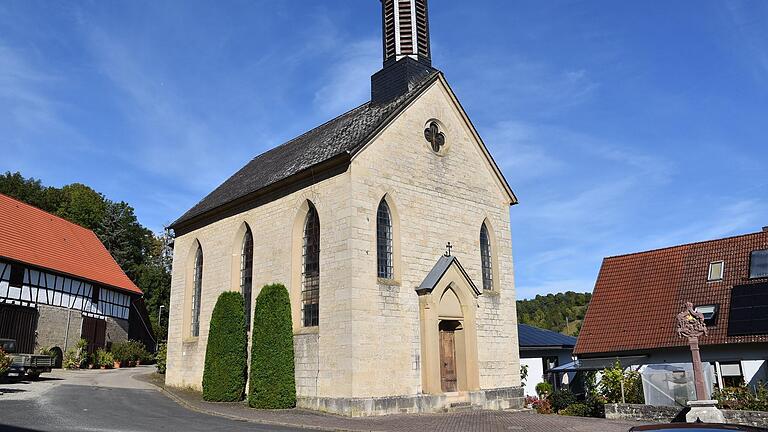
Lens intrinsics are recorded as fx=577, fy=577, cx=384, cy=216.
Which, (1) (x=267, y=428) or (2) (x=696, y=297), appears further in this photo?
(2) (x=696, y=297)

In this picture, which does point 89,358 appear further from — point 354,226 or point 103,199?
point 103,199

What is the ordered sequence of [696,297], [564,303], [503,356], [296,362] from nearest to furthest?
[296,362] → [503,356] → [696,297] → [564,303]

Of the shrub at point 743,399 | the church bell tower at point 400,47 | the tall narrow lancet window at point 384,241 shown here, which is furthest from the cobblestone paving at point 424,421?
the church bell tower at point 400,47

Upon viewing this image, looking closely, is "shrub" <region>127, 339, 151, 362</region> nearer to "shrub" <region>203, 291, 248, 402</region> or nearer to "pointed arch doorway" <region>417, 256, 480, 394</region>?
"shrub" <region>203, 291, 248, 402</region>

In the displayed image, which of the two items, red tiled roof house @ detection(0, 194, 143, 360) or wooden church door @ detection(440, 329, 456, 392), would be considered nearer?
wooden church door @ detection(440, 329, 456, 392)

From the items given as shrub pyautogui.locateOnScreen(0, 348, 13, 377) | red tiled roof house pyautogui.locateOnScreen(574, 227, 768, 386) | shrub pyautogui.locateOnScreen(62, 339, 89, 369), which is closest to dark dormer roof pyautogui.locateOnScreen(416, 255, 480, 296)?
red tiled roof house pyautogui.locateOnScreen(574, 227, 768, 386)

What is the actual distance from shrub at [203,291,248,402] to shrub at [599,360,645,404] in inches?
462

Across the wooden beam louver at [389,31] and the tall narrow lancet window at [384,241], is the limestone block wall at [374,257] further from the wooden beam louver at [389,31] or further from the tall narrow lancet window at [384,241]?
the wooden beam louver at [389,31]

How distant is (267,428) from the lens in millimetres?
12930

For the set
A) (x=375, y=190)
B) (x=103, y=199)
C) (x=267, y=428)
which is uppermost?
Result: (x=103, y=199)

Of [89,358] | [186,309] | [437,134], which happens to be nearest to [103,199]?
[89,358]

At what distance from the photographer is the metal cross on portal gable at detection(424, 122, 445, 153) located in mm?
20573

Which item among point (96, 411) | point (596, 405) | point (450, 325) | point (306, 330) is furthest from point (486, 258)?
point (96, 411)

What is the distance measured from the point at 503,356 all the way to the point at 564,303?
2266 inches
